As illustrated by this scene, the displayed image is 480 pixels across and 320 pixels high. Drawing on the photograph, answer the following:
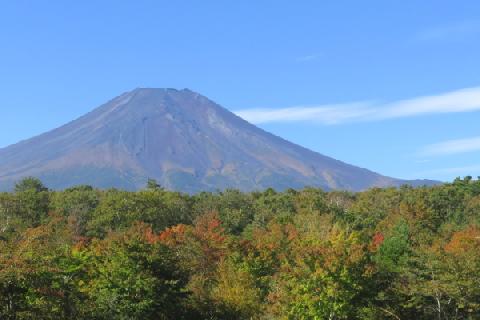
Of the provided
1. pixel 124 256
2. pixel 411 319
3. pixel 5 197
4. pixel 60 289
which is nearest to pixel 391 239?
pixel 411 319

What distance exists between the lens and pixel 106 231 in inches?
2232

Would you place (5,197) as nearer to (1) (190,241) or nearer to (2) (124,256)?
(1) (190,241)

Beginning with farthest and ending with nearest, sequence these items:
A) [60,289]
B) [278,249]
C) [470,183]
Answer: [470,183] → [278,249] → [60,289]

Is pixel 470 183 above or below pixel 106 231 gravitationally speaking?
above

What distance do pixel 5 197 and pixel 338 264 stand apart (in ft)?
139

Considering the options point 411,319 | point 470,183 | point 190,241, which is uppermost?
point 470,183

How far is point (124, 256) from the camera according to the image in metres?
30.6

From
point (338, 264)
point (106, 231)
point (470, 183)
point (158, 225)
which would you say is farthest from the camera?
point (470, 183)

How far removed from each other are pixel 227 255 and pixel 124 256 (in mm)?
11493

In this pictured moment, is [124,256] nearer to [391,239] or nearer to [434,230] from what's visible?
[391,239]

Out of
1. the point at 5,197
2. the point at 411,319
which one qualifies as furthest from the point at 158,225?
the point at 411,319

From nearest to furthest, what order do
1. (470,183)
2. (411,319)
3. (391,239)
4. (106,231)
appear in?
(411,319) → (391,239) → (106,231) → (470,183)

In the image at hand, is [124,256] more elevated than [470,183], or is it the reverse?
[470,183]

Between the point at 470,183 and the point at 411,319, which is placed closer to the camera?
the point at 411,319
